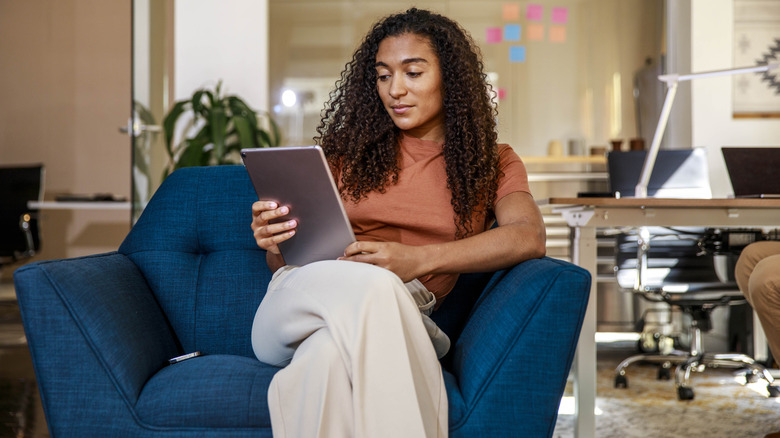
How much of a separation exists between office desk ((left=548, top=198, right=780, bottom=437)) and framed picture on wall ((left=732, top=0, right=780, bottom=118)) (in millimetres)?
2153

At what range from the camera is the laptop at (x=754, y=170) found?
263cm

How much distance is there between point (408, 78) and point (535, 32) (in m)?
3.84

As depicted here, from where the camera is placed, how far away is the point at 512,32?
17.2 feet

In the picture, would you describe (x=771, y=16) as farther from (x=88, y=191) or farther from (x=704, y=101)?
(x=88, y=191)

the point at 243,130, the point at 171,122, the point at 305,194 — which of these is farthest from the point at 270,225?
the point at 171,122

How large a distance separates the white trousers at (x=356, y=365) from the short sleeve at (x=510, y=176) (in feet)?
1.58

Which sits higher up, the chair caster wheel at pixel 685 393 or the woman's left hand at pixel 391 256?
the woman's left hand at pixel 391 256

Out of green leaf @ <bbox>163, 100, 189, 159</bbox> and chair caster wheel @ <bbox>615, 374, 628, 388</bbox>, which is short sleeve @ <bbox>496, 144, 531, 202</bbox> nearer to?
chair caster wheel @ <bbox>615, 374, 628, 388</bbox>

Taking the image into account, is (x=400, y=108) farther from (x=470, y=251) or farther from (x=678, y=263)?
(x=678, y=263)

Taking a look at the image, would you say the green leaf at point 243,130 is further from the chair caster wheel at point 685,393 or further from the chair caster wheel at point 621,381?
the chair caster wheel at point 685,393

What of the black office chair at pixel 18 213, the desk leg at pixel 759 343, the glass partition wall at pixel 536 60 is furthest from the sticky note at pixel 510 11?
the black office chair at pixel 18 213

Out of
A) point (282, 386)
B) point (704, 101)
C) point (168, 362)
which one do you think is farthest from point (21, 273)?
point (704, 101)

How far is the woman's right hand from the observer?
144 cm

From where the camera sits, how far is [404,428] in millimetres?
1132
